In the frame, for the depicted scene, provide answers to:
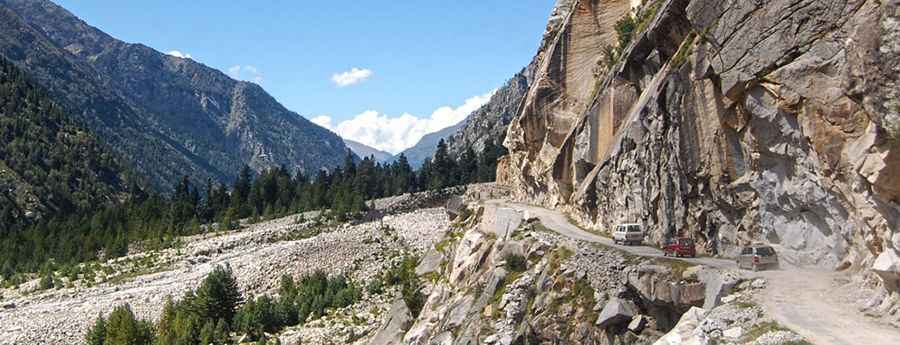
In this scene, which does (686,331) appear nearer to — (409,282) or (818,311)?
(818,311)

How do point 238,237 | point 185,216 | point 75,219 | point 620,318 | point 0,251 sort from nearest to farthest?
point 620,318, point 238,237, point 0,251, point 185,216, point 75,219

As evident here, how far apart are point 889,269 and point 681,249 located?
904cm

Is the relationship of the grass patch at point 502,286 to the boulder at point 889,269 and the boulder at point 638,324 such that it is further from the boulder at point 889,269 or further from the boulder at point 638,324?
the boulder at point 889,269

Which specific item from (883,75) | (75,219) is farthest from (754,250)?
(75,219)

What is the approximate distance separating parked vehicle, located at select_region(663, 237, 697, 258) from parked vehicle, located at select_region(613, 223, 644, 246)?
3742 millimetres

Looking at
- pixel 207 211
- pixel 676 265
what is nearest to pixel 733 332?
pixel 676 265

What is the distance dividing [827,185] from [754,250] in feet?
9.43

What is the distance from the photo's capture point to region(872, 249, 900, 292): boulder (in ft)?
50.1

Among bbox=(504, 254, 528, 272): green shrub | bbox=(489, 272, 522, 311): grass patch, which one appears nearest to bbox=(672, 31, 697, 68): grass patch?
bbox=(504, 254, 528, 272): green shrub

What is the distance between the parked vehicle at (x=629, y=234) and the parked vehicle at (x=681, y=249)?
12.3 feet

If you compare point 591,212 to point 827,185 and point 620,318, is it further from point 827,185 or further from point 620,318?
point 827,185

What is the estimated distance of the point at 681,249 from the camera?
79.5ft

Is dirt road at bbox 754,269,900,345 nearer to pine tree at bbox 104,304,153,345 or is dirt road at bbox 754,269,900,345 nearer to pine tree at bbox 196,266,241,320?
pine tree at bbox 104,304,153,345

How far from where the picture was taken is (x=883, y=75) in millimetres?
15336
